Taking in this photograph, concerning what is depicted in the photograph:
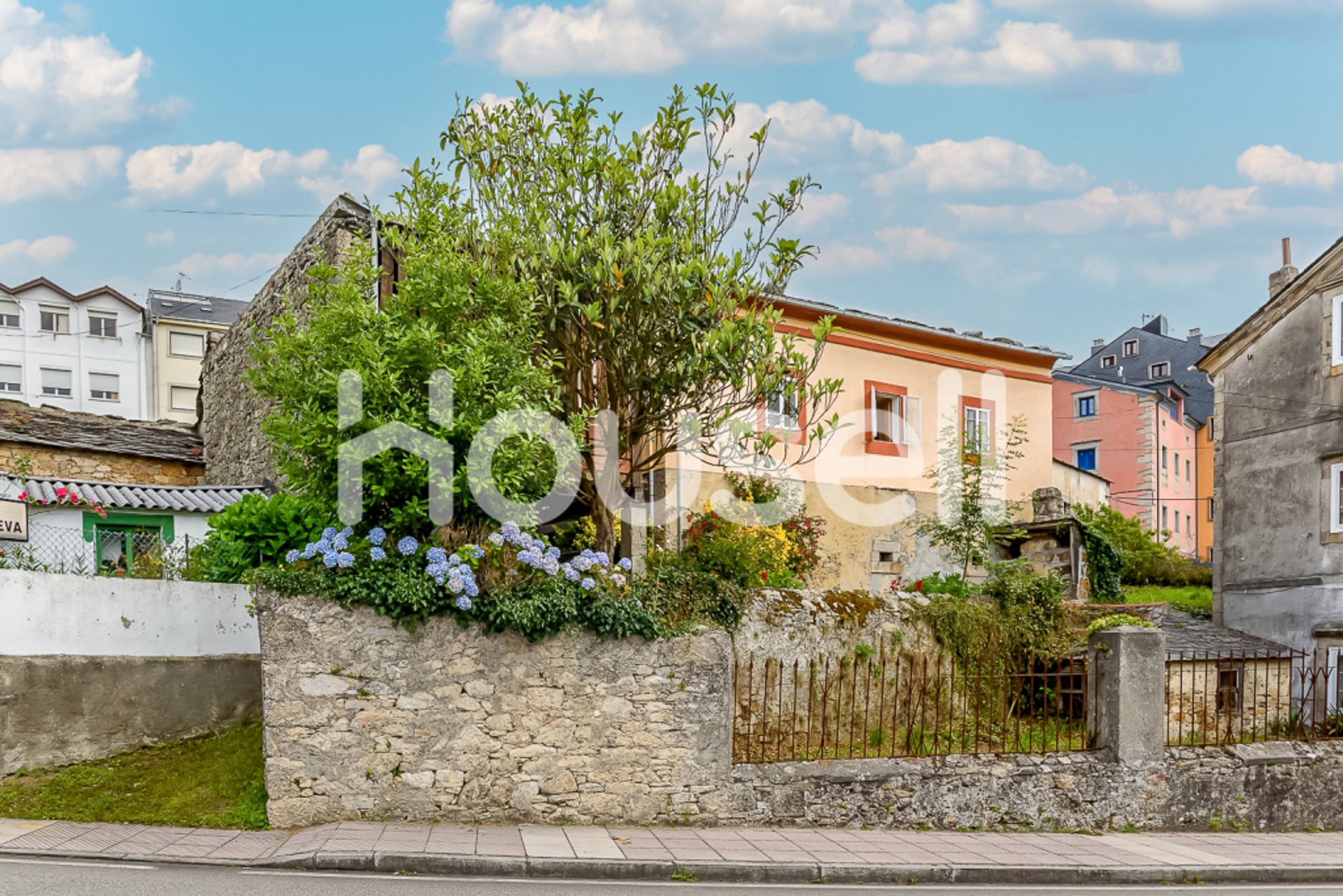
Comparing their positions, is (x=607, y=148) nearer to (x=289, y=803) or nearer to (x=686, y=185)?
(x=686, y=185)

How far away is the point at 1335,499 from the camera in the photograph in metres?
19.1

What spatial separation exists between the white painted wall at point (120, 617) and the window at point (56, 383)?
39.4 meters

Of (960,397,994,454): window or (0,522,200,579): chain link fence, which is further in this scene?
(960,397,994,454): window

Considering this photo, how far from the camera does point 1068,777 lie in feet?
39.0

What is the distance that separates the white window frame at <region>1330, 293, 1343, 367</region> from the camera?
19.2 metres

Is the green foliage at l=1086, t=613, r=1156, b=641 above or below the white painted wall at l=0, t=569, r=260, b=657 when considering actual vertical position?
below

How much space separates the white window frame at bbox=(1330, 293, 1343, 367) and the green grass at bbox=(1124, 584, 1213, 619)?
546 centimetres

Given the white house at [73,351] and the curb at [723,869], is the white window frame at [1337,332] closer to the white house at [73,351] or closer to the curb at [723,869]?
the curb at [723,869]

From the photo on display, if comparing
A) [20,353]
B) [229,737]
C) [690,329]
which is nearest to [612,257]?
[690,329]

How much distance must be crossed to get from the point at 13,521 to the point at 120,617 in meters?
1.49

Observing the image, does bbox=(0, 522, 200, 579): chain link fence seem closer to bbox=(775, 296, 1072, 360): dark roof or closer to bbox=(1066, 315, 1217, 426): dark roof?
bbox=(775, 296, 1072, 360): dark roof

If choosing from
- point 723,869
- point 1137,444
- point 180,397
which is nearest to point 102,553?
point 723,869

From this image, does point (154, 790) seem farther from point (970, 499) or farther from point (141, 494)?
point (970, 499)

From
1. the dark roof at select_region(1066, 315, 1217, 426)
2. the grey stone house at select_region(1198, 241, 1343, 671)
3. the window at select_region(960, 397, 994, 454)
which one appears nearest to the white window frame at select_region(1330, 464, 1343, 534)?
the grey stone house at select_region(1198, 241, 1343, 671)
